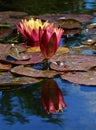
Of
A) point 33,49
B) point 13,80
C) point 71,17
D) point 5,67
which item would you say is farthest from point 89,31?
point 13,80

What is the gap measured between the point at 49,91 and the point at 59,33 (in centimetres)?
35

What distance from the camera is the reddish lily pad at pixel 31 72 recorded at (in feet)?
5.35

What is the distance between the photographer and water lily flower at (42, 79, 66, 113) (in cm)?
134

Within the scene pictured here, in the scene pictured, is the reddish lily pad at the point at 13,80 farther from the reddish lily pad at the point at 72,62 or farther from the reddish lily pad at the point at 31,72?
the reddish lily pad at the point at 72,62

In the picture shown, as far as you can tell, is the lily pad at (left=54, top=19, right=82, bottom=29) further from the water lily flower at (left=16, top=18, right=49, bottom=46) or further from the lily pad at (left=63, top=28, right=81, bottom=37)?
the water lily flower at (left=16, top=18, right=49, bottom=46)

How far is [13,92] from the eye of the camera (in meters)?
1.48

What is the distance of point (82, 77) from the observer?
1.60 metres

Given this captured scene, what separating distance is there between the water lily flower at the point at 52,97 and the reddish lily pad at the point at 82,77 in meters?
0.06

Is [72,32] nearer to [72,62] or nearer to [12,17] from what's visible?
[12,17]

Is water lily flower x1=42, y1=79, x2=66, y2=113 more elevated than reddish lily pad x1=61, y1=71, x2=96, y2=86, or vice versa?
reddish lily pad x1=61, y1=71, x2=96, y2=86

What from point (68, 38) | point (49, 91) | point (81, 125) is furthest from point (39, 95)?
point (68, 38)

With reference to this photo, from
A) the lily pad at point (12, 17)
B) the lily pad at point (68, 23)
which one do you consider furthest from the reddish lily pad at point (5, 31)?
the lily pad at point (68, 23)

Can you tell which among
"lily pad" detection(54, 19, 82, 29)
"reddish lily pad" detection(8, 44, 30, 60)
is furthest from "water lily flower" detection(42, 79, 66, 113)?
"lily pad" detection(54, 19, 82, 29)

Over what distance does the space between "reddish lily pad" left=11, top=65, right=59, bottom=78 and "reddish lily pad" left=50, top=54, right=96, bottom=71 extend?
0.16 feet
